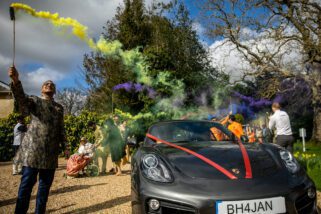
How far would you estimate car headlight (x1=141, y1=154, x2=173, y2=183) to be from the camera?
9.54 feet

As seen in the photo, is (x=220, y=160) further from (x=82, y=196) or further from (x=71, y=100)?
(x=71, y=100)

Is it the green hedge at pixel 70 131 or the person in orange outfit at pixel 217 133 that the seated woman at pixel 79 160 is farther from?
the green hedge at pixel 70 131

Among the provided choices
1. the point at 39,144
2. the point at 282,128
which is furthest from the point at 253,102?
the point at 39,144

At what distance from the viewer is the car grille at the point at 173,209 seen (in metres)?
2.59

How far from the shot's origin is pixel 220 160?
3068mm

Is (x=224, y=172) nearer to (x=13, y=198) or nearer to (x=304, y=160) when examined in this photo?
(x=13, y=198)

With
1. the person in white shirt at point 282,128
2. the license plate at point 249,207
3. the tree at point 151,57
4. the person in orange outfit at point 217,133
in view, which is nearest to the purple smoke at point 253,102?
the tree at point 151,57

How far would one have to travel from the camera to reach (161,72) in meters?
19.8

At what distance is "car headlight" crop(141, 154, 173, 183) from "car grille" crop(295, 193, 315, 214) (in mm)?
1155

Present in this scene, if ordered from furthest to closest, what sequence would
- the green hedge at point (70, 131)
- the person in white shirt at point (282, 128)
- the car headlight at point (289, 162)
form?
the green hedge at point (70, 131) → the person in white shirt at point (282, 128) → the car headlight at point (289, 162)

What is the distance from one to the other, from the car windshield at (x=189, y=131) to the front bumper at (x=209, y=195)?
1.43 m

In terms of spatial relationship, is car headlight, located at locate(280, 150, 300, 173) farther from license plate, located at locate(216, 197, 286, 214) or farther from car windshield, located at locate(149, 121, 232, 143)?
car windshield, located at locate(149, 121, 232, 143)

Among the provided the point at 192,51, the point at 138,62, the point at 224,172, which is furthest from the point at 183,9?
the point at 224,172

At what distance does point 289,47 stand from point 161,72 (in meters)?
7.97
